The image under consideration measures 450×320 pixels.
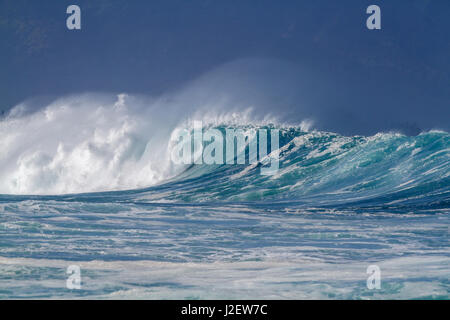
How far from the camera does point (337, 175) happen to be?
11344mm

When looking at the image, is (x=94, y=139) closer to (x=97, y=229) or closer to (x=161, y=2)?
(x=161, y=2)

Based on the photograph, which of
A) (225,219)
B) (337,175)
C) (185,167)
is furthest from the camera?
(185,167)

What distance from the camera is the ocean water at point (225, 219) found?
173 inches

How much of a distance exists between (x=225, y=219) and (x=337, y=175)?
4.07 m

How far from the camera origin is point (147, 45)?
709 inches

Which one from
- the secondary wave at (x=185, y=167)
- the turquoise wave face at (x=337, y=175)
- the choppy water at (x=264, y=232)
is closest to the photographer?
the choppy water at (x=264, y=232)

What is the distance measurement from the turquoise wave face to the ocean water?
37mm

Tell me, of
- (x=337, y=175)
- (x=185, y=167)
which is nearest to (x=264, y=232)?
(x=337, y=175)

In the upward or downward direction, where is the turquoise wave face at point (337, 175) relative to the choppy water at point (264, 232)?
upward

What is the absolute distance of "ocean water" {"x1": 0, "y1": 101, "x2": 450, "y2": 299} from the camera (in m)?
4.39

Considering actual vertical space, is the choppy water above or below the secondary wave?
below

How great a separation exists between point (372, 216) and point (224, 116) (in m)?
6.82

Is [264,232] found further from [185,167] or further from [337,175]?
[185,167]

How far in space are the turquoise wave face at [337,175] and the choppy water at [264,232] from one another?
0.04m
